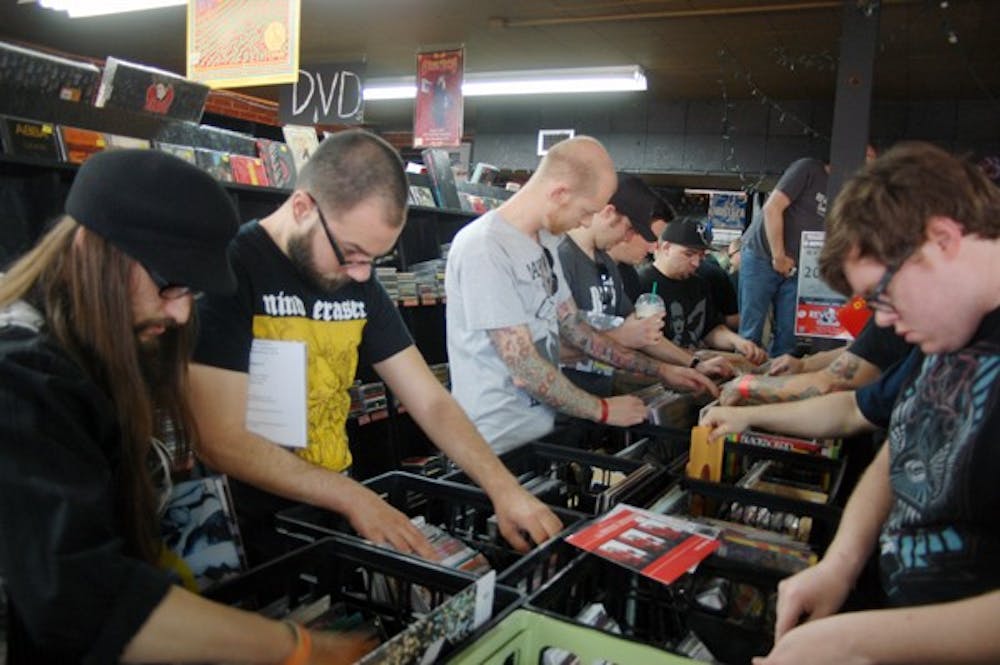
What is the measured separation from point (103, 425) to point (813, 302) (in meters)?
4.64

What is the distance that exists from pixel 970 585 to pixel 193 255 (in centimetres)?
135

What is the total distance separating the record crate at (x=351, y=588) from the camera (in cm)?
123

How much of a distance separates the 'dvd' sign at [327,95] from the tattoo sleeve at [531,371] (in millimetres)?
7002

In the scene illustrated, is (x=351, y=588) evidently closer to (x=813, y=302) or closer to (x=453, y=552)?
(x=453, y=552)

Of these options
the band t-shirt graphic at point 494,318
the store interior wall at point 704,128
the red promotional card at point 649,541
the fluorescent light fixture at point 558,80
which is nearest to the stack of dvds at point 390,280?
the band t-shirt graphic at point 494,318

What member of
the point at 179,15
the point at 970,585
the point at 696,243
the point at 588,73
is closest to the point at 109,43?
the point at 179,15

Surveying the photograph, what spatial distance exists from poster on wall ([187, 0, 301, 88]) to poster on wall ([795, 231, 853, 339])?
3.93 metres

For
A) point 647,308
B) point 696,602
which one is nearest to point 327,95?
point 647,308

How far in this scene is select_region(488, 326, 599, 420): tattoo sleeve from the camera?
2432 mm

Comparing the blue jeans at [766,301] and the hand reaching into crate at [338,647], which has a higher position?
the blue jeans at [766,301]

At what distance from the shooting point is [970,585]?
1.25m

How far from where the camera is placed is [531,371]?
2430 millimetres

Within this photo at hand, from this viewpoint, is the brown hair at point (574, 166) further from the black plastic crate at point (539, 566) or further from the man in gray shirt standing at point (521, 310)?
the black plastic crate at point (539, 566)

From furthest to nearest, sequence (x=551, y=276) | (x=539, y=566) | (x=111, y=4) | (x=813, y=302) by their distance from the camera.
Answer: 1. (x=111, y=4)
2. (x=813, y=302)
3. (x=551, y=276)
4. (x=539, y=566)
